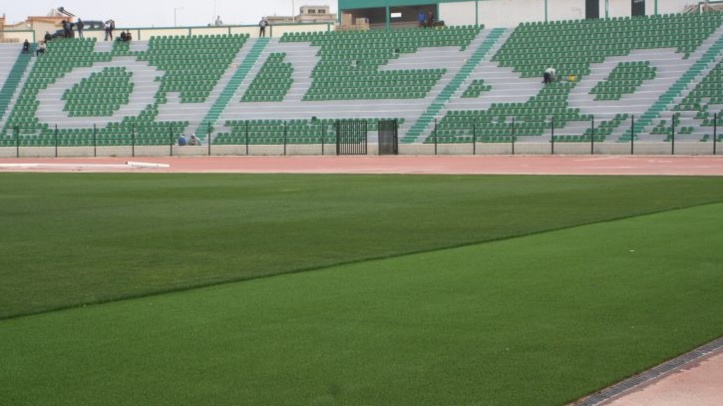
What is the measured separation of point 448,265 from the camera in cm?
1298

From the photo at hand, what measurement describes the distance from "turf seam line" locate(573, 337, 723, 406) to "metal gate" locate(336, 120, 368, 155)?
46363 mm

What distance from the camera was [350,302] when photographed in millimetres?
10453

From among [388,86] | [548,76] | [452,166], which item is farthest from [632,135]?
[388,86]

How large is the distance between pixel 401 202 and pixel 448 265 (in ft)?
33.1

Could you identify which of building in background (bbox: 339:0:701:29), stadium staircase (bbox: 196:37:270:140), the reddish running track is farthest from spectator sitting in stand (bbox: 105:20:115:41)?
the reddish running track

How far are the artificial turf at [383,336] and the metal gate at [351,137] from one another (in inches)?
1641

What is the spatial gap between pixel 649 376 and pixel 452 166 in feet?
111

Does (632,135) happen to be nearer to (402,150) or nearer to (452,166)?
(402,150)

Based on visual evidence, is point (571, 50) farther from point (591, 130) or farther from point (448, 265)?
point (448, 265)

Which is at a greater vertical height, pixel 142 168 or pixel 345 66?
pixel 345 66

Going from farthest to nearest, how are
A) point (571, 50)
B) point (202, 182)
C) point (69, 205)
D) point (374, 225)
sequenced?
1. point (571, 50)
2. point (202, 182)
3. point (69, 205)
4. point (374, 225)

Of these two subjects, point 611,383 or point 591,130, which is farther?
point 591,130


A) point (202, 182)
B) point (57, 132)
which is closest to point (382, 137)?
point (57, 132)

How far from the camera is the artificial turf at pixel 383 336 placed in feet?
23.8
